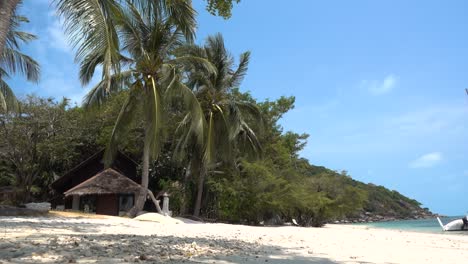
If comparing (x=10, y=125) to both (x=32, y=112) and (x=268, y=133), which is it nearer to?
(x=32, y=112)

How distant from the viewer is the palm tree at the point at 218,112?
2008 centimetres

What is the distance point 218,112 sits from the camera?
818 inches

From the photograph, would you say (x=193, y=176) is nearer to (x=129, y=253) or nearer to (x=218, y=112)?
(x=218, y=112)

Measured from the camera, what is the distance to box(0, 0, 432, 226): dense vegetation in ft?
57.1

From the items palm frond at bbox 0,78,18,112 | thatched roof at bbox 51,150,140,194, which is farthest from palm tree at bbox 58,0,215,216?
thatched roof at bbox 51,150,140,194

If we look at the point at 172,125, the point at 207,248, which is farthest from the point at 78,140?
the point at 207,248

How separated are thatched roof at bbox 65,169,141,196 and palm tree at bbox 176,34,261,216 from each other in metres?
3.00

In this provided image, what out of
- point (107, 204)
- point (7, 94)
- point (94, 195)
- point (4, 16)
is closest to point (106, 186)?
point (107, 204)

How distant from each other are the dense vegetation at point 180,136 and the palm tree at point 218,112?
0.05 m

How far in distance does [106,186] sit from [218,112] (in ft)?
20.9

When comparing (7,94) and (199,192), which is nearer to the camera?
(7,94)

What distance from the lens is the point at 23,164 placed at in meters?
25.2

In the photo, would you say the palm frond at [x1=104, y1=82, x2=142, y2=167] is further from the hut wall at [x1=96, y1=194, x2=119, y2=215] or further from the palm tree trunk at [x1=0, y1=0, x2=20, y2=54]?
the palm tree trunk at [x1=0, y1=0, x2=20, y2=54]

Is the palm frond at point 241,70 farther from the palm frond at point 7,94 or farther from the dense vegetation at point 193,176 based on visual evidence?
the palm frond at point 7,94
